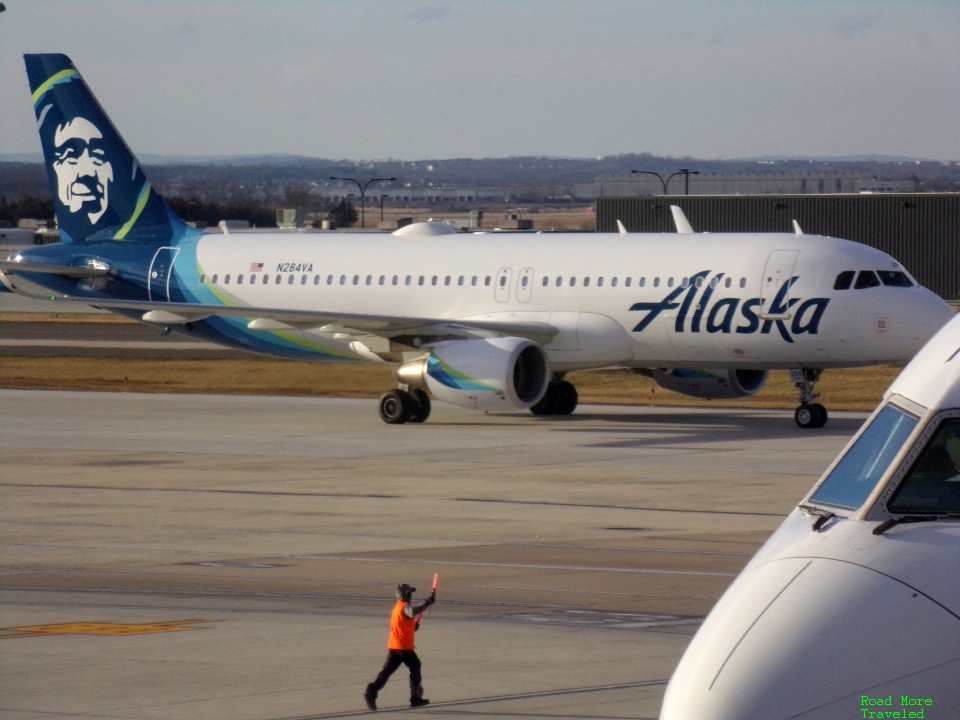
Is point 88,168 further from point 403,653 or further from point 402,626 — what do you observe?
point 403,653

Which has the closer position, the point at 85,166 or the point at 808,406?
the point at 808,406

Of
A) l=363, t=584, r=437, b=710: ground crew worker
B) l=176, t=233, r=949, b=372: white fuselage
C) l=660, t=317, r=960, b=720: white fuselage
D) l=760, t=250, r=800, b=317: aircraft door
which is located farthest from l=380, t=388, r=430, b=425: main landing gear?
l=660, t=317, r=960, b=720: white fuselage

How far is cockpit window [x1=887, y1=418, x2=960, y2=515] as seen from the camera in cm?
719

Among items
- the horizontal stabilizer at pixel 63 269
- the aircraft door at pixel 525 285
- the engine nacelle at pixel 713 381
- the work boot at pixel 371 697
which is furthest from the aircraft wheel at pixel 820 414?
the work boot at pixel 371 697

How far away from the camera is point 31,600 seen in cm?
1667

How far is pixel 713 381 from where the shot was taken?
122ft

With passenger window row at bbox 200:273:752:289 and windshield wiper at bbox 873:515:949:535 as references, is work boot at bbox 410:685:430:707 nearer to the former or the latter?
windshield wiper at bbox 873:515:949:535

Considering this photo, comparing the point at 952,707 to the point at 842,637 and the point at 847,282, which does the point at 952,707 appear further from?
the point at 847,282

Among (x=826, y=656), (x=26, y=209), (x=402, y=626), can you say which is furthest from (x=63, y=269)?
(x=26, y=209)

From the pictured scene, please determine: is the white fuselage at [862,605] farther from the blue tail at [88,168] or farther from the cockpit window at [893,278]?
the blue tail at [88,168]

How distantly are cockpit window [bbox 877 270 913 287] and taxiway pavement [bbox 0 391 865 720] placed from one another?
3.33 meters

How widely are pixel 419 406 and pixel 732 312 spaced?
24.6ft

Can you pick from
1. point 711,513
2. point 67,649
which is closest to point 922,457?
point 67,649

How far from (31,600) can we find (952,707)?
12.4m
